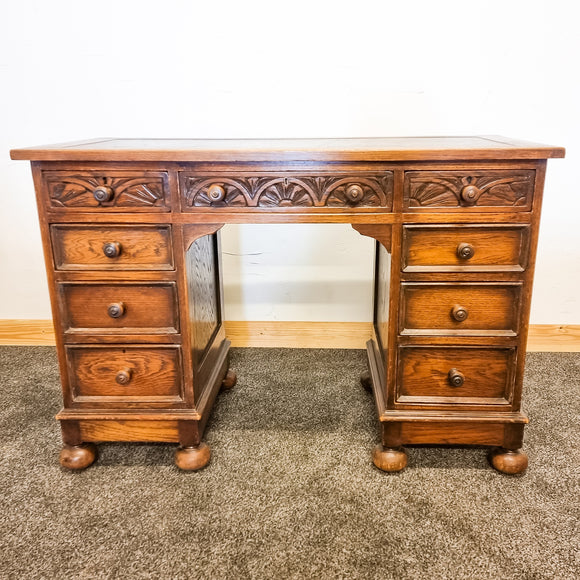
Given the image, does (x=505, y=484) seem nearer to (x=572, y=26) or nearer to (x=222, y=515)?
(x=222, y=515)

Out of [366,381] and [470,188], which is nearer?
[470,188]

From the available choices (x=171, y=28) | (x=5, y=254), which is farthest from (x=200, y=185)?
(x=5, y=254)

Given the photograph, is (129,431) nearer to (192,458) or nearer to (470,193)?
(192,458)

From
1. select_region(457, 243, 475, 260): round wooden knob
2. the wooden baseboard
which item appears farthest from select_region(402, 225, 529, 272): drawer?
the wooden baseboard

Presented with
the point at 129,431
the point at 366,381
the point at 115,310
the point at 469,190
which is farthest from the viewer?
the point at 366,381

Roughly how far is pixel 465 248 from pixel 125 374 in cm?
95

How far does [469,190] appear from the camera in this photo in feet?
4.10

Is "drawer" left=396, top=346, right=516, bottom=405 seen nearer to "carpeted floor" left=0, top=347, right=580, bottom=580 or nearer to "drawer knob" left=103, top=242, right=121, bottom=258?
"carpeted floor" left=0, top=347, right=580, bottom=580

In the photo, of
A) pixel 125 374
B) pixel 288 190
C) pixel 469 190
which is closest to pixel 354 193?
pixel 288 190

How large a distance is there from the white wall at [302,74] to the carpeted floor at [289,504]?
0.81 m

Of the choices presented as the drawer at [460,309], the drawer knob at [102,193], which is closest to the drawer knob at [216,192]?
the drawer knob at [102,193]

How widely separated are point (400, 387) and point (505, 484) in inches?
14.5

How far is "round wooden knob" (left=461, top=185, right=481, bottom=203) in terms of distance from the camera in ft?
4.10

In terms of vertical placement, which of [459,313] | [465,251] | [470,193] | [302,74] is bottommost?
[459,313]
